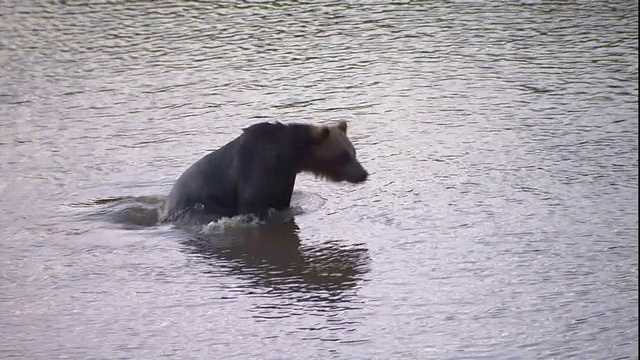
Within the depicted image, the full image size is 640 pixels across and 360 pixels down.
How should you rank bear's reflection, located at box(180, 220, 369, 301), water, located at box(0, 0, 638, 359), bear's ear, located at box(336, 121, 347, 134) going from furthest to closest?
bear's ear, located at box(336, 121, 347, 134) → bear's reflection, located at box(180, 220, 369, 301) → water, located at box(0, 0, 638, 359)

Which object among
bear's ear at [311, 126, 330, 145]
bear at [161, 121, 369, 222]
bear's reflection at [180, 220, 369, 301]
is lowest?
bear's reflection at [180, 220, 369, 301]

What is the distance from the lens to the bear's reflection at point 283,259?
27.1ft

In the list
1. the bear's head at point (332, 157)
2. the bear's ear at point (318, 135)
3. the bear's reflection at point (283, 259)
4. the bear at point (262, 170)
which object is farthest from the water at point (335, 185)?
the bear's ear at point (318, 135)

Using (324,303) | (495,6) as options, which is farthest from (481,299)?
(495,6)

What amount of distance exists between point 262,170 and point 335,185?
1181 mm

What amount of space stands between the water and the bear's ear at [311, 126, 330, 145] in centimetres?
63

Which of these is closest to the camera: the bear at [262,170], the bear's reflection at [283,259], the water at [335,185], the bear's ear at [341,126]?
the water at [335,185]

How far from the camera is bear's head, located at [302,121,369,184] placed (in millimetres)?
9656

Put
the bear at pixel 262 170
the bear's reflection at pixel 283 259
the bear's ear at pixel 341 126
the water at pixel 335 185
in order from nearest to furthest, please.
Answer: the water at pixel 335 185, the bear's reflection at pixel 283 259, the bear at pixel 262 170, the bear's ear at pixel 341 126

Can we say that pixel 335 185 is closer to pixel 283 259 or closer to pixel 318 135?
pixel 318 135

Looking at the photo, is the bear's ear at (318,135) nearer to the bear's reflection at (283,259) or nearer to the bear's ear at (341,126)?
the bear's ear at (341,126)

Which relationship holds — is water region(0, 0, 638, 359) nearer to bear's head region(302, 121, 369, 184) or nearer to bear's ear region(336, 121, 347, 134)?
bear's head region(302, 121, 369, 184)

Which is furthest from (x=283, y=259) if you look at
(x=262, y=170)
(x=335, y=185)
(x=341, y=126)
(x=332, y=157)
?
(x=335, y=185)

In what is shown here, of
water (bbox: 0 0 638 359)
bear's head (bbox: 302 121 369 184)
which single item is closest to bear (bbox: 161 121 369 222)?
bear's head (bbox: 302 121 369 184)
